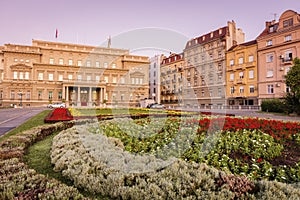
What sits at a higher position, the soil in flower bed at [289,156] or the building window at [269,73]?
the building window at [269,73]

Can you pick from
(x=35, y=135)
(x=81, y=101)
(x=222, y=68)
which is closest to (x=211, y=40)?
(x=222, y=68)

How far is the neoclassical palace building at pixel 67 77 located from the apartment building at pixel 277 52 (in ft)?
94.1

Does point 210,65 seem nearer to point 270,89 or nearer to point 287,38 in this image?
point 270,89

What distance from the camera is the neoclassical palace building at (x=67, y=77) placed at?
4644 centimetres

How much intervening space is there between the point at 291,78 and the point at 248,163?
1973cm

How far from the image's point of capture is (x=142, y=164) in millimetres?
3984

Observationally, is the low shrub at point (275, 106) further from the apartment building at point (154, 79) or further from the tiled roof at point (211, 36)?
the apartment building at point (154, 79)

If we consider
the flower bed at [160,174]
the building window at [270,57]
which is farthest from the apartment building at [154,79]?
the flower bed at [160,174]

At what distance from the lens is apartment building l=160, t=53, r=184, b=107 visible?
49531 millimetres

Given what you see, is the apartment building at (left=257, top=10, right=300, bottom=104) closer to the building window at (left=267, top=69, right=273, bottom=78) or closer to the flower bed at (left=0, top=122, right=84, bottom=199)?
the building window at (left=267, top=69, right=273, bottom=78)

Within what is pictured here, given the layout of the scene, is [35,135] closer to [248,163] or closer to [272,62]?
[248,163]

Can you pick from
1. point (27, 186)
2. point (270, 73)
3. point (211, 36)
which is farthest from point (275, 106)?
point (27, 186)

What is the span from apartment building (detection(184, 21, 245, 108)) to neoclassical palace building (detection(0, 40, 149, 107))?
1416 centimetres

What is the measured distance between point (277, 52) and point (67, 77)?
153ft
